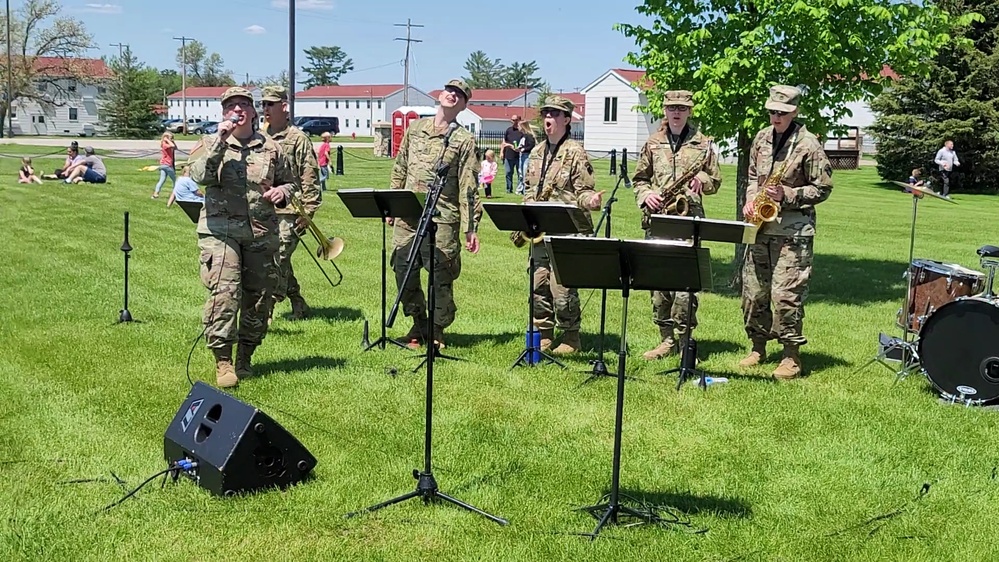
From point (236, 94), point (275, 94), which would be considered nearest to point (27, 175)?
point (275, 94)

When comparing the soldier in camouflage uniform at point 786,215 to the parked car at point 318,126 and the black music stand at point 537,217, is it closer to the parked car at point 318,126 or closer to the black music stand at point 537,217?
the black music stand at point 537,217

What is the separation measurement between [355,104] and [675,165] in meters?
102

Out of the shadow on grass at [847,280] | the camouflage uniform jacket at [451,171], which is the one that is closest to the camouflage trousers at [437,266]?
the camouflage uniform jacket at [451,171]

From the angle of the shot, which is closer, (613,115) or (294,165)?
(294,165)

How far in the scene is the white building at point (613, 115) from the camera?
54312 millimetres

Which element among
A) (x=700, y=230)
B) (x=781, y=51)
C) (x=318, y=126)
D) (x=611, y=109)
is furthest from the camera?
(x=318, y=126)

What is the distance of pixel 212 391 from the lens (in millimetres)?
5594

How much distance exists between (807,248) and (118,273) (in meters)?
9.41

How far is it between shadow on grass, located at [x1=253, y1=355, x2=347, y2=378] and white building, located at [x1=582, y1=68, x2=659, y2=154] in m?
46.3

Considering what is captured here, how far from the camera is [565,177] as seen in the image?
8656 millimetres

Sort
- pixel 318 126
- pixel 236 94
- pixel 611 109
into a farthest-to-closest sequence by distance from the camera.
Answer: pixel 318 126 < pixel 611 109 < pixel 236 94

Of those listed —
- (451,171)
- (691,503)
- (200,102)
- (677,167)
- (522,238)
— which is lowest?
(691,503)

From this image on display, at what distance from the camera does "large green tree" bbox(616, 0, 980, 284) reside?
35.8ft

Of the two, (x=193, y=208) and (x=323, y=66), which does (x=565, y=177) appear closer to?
(x=193, y=208)
